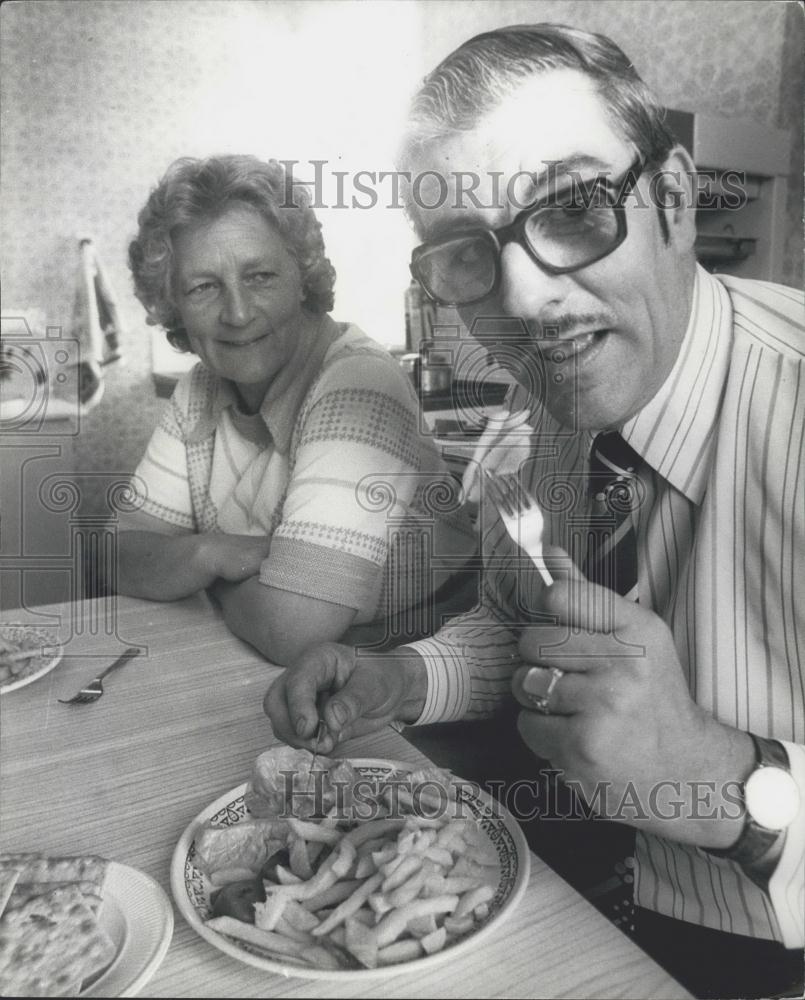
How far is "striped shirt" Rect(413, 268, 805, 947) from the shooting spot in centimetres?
64

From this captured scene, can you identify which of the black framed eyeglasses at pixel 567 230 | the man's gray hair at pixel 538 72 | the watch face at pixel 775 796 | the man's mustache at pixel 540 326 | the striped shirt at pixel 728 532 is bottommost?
the watch face at pixel 775 796

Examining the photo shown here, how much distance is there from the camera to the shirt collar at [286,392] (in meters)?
0.77

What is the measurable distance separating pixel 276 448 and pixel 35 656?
1.37 feet

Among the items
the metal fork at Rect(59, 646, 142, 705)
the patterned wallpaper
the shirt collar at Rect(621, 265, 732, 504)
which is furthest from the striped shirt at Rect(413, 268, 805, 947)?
the metal fork at Rect(59, 646, 142, 705)

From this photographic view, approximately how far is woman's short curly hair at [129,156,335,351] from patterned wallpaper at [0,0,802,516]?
14 mm

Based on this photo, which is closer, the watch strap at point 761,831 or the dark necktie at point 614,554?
the watch strap at point 761,831

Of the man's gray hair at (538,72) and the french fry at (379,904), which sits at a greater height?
the man's gray hair at (538,72)

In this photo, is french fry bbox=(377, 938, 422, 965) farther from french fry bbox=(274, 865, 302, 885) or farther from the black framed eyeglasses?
the black framed eyeglasses

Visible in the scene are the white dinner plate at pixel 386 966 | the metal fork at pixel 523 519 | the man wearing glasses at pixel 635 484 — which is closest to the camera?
the white dinner plate at pixel 386 966

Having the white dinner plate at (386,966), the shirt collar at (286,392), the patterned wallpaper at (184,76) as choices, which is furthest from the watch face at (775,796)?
the shirt collar at (286,392)

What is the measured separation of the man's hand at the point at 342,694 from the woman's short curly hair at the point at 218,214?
364 mm

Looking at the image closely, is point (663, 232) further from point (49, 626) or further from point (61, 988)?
point (49, 626)

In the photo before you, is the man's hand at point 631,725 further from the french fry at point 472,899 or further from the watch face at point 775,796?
the french fry at point 472,899

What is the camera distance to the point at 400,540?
82 centimetres
